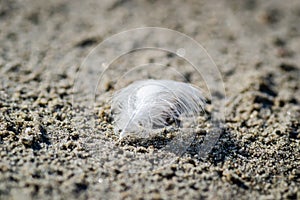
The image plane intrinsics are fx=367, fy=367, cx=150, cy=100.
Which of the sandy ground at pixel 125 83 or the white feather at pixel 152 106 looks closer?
the sandy ground at pixel 125 83

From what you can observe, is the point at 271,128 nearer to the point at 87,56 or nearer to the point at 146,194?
the point at 146,194

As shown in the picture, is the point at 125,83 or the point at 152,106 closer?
the point at 152,106

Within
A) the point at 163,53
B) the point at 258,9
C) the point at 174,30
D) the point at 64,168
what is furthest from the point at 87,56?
the point at 258,9

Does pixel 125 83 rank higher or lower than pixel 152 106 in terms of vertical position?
higher
